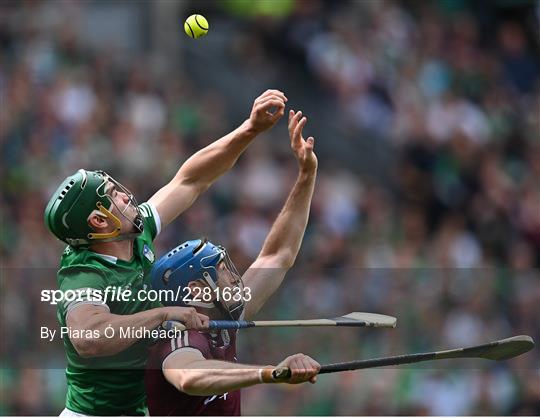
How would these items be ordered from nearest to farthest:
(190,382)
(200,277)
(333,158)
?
(190,382)
(200,277)
(333,158)

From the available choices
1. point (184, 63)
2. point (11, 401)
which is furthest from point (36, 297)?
point (184, 63)

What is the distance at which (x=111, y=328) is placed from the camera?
21.4 ft

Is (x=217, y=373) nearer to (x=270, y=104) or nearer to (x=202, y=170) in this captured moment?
(x=270, y=104)

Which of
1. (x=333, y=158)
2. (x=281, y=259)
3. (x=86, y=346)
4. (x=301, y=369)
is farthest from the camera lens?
(x=333, y=158)

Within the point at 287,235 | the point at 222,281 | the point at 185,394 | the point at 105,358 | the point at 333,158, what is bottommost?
the point at 185,394

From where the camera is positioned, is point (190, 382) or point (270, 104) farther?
point (270, 104)

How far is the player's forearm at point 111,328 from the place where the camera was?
652 centimetres

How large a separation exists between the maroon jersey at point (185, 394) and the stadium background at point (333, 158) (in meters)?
2.67

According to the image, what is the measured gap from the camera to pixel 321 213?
47.2 feet

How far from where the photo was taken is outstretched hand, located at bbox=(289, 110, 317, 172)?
7484 mm

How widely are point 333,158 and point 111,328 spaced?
9466 millimetres

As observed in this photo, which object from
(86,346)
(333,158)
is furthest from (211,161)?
(333,158)

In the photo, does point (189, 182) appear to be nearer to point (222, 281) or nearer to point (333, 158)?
point (222, 281)

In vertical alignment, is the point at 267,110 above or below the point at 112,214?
above
